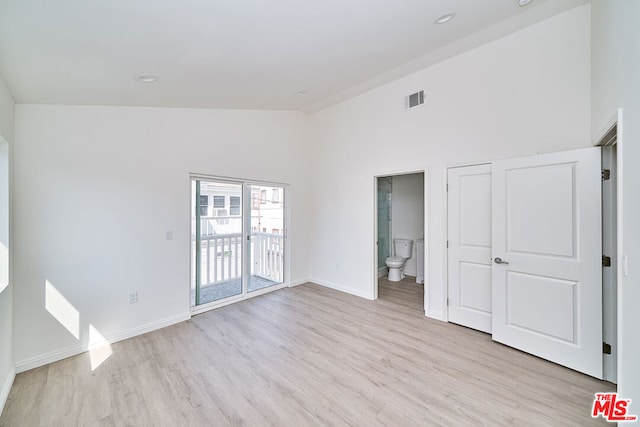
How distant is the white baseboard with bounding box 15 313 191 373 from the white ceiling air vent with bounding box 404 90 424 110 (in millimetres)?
4160

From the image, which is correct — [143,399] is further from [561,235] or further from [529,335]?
[561,235]

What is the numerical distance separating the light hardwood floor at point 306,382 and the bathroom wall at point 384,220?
2370 millimetres

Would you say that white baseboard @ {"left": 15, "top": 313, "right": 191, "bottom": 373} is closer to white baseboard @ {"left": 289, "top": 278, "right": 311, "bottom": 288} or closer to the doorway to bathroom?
white baseboard @ {"left": 289, "top": 278, "right": 311, "bottom": 288}

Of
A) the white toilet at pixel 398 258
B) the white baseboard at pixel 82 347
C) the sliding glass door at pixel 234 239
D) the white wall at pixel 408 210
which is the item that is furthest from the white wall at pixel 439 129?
the white baseboard at pixel 82 347

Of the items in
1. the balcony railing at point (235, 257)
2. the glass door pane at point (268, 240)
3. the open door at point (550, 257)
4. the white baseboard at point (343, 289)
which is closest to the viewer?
the open door at point (550, 257)

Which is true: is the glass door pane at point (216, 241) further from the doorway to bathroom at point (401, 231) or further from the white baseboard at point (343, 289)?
the doorway to bathroom at point (401, 231)

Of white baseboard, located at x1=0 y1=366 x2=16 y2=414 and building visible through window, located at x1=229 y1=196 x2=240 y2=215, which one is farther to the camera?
building visible through window, located at x1=229 y1=196 x2=240 y2=215

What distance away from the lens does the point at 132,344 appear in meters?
2.74

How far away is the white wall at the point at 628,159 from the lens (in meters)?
1.30

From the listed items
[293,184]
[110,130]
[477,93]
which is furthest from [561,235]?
[110,130]

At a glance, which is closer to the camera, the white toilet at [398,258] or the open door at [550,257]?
the open door at [550,257]

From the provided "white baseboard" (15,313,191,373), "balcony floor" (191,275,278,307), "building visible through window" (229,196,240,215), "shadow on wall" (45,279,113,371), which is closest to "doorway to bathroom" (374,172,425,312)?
"balcony floor" (191,275,278,307)

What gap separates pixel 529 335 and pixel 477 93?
2646mm
